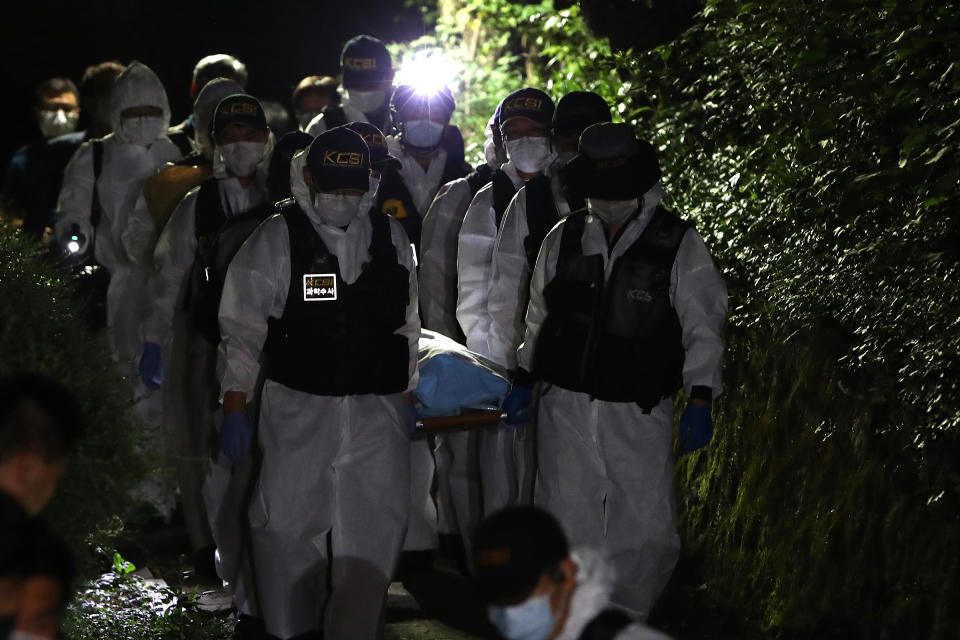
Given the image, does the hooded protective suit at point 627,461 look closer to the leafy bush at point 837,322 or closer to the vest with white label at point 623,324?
the vest with white label at point 623,324

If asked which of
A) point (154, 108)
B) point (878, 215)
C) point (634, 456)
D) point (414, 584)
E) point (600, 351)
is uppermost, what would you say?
point (154, 108)

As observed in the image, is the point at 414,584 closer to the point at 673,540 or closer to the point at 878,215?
the point at 673,540

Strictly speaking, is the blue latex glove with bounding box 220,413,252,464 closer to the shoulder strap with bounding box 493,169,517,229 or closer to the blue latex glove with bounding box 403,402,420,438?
the blue latex glove with bounding box 403,402,420,438

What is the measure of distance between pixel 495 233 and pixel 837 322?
6.51ft

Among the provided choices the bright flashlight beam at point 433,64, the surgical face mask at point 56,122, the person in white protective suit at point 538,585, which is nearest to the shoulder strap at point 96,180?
the surgical face mask at point 56,122

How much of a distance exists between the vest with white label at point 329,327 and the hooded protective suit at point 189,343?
1.65 m

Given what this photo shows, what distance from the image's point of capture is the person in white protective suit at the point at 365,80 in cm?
1030

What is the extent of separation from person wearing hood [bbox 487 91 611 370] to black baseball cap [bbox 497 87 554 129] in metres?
0.59

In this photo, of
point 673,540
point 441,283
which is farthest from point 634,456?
point 441,283

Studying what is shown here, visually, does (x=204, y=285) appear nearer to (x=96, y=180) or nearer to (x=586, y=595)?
(x=96, y=180)

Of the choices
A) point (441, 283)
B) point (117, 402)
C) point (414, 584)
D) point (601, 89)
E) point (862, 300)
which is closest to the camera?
point (117, 402)

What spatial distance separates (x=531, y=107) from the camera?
27.0ft

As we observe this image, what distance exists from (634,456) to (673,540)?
40 cm

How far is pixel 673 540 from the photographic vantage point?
6469 mm
